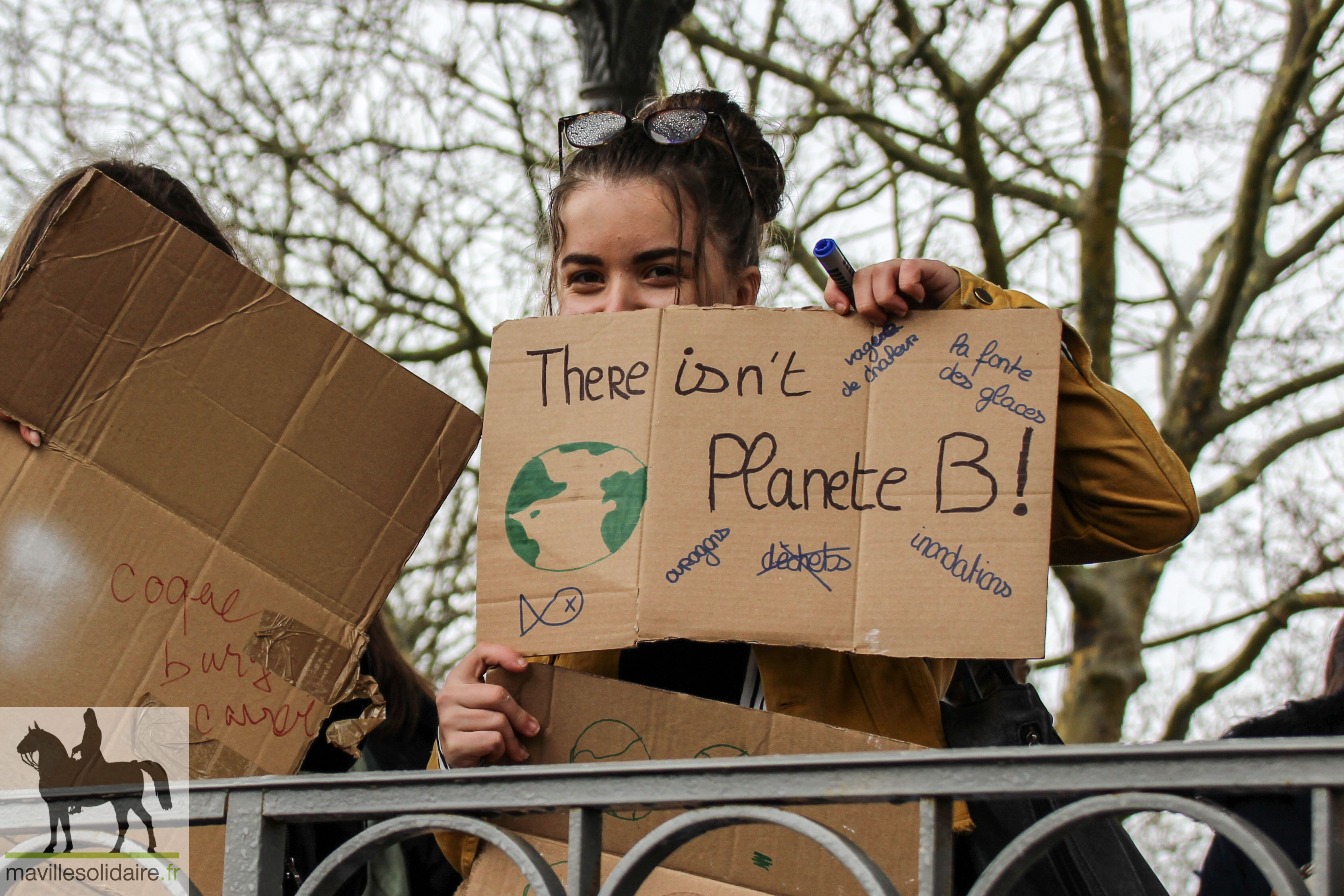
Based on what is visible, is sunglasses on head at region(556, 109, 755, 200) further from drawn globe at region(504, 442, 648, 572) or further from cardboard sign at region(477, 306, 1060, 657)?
drawn globe at region(504, 442, 648, 572)

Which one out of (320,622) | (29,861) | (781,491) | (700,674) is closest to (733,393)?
(781,491)

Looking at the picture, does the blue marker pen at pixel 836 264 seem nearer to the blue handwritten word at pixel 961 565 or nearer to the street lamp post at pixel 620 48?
the blue handwritten word at pixel 961 565

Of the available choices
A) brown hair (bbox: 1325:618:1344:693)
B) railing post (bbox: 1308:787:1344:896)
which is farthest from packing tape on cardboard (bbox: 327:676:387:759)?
brown hair (bbox: 1325:618:1344:693)

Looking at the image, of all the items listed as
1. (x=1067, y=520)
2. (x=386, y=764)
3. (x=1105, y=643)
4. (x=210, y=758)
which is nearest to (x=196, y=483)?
(x=210, y=758)

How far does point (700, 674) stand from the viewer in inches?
65.4

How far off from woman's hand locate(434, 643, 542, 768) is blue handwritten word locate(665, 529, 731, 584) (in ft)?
0.68

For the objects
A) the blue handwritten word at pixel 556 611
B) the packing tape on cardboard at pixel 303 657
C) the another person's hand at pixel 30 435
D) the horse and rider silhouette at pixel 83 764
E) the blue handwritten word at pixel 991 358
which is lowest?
the horse and rider silhouette at pixel 83 764

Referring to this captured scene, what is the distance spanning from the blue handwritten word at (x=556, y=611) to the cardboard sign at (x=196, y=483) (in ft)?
0.64

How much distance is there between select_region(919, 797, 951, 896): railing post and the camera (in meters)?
1.04

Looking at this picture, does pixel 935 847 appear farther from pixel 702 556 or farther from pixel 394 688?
pixel 394 688

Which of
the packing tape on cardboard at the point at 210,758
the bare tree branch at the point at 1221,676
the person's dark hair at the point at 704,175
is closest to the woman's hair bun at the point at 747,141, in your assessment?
the person's dark hair at the point at 704,175

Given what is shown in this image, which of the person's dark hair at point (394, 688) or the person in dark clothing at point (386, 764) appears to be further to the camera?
the person's dark hair at point (394, 688)

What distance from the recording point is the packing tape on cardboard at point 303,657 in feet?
5.03

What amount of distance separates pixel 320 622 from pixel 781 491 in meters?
0.58
